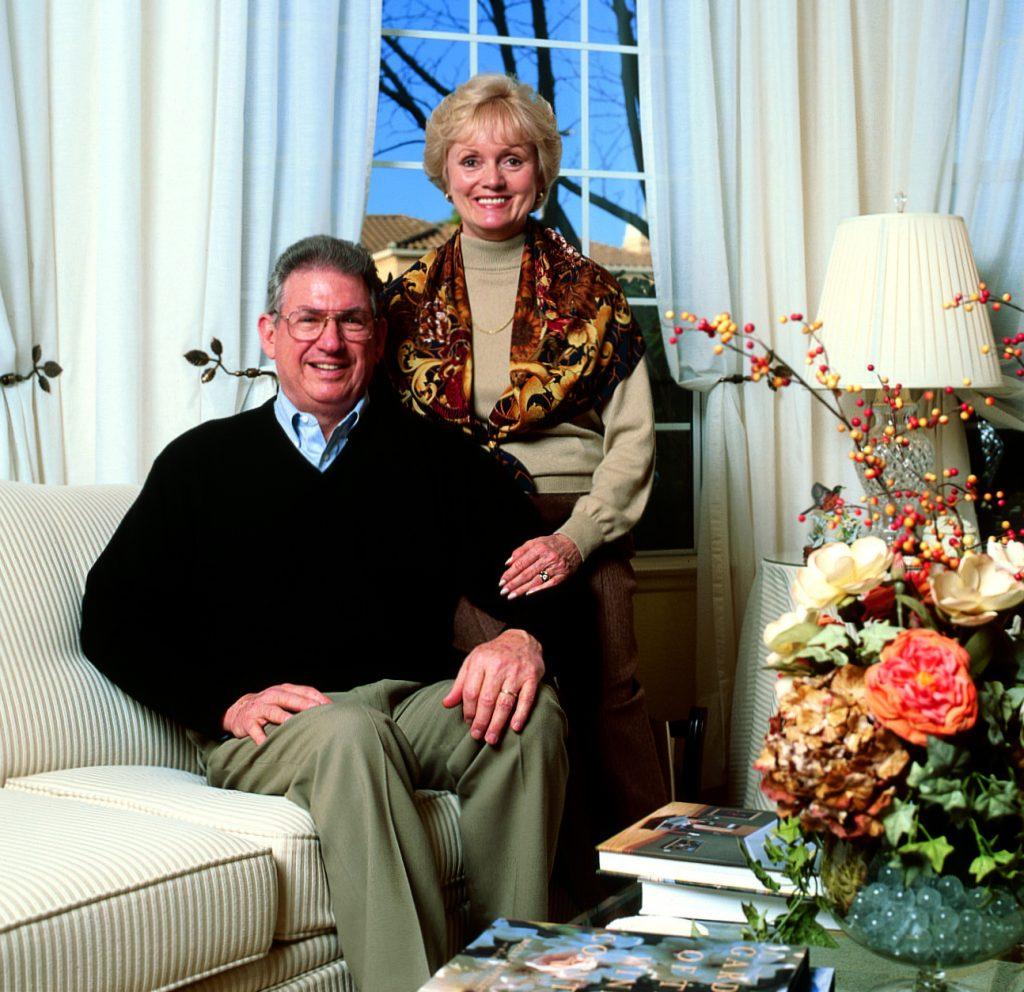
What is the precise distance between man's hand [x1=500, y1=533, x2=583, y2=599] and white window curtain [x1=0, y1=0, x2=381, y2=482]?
35.1 inches

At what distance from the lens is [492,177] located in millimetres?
2639

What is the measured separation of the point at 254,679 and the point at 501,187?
42.9 inches

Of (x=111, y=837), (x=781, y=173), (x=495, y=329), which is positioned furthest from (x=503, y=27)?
(x=111, y=837)

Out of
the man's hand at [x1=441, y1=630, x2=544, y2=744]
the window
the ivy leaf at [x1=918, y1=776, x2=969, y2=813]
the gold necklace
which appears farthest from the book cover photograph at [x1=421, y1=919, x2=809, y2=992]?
the window

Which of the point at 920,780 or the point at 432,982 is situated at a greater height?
the point at 920,780

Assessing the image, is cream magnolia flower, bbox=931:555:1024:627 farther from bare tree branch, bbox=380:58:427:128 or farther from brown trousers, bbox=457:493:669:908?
bare tree branch, bbox=380:58:427:128

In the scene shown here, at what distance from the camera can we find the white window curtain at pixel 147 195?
2820mm

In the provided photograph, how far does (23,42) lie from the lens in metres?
2.80

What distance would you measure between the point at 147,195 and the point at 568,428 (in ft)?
3.59

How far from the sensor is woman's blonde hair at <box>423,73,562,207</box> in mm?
2629

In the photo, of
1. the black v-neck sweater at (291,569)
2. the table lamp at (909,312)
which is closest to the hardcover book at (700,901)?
the black v-neck sweater at (291,569)

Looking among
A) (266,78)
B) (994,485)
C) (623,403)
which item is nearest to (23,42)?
(266,78)

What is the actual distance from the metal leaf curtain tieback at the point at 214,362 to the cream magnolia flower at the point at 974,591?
2052 millimetres

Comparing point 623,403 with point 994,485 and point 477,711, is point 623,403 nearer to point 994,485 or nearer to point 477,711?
point 477,711
